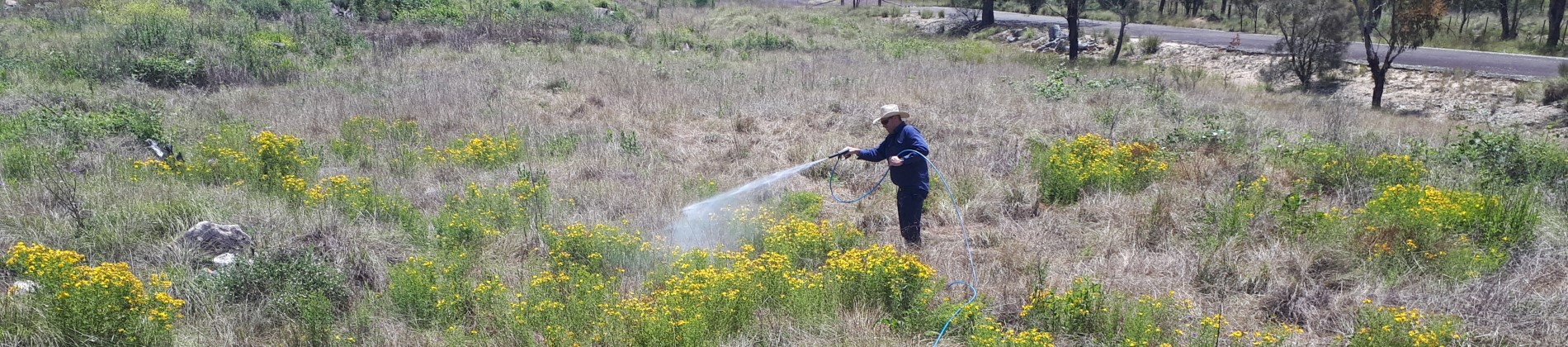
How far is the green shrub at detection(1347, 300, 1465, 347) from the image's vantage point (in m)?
4.39

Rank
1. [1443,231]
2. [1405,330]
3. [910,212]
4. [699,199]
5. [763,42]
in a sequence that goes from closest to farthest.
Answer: [1405,330]
[1443,231]
[910,212]
[699,199]
[763,42]

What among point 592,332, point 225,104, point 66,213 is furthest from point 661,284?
point 225,104

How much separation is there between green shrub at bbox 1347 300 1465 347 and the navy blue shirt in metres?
2.90

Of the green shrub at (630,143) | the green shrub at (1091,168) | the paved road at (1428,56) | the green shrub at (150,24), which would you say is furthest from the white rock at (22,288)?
the paved road at (1428,56)

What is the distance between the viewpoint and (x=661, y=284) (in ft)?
18.3

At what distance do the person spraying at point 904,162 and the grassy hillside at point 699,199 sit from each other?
0.78ft

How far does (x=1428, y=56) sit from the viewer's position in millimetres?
21469

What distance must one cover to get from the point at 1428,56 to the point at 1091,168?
64.0ft

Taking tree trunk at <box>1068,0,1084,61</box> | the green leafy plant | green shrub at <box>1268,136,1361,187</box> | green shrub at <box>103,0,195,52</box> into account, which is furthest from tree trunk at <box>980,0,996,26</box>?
the green leafy plant

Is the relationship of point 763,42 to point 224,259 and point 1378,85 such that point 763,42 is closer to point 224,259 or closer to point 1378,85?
point 1378,85

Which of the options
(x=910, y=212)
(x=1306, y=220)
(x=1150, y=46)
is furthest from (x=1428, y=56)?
(x=910, y=212)

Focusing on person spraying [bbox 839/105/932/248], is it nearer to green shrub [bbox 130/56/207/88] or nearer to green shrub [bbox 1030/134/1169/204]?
green shrub [bbox 1030/134/1169/204]

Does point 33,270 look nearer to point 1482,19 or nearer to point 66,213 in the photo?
point 66,213

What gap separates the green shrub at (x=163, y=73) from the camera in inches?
465
